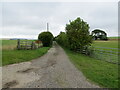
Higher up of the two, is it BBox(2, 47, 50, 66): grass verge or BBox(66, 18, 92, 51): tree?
BBox(66, 18, 92, 51): tree

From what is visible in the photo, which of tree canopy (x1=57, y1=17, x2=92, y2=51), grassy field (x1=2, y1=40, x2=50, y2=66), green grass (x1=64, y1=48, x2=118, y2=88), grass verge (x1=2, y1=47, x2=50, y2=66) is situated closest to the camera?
green grass (x1=64, y1=48, x2=118, y2=88)

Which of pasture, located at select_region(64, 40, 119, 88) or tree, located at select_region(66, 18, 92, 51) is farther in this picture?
tree, located at select_region(66, 18, 92, 51)

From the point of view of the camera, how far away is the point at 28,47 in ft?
38.8

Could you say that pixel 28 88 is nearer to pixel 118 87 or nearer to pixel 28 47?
pixel 118 87

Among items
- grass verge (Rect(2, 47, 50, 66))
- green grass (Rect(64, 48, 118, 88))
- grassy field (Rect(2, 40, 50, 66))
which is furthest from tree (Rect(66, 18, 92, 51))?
grass verge (Rect(2, 47, 50, 66))

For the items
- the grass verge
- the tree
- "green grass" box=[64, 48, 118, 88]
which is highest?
the tree

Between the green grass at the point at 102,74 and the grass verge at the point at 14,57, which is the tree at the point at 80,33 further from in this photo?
the grass verge at the point at 14,57

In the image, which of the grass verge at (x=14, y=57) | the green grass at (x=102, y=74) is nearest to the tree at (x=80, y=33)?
the green grass at (x=102, y=74)

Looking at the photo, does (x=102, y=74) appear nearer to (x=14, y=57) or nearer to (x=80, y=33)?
(x=14, y=57)

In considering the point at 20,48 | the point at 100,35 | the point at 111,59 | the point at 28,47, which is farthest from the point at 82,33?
the point at 100,35

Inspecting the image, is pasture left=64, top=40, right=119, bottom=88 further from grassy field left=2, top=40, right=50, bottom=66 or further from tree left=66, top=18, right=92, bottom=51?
grassy field left=2, top=40, right=50, bottom=66

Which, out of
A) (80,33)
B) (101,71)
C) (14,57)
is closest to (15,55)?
(14,57)

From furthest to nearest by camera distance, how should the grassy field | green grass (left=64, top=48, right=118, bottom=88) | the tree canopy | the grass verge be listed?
1. the tree canopy
2. the grassy field
3. the grass verge
4. green grass (left=64, top=48, right=118, bottom=88)

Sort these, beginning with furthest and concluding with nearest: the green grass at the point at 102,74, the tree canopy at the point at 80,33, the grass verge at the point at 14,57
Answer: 1. the tree canopy at the point at 80,33
2. the grass verge at the point at 14,57
3. the green grass at the point at 102,74
